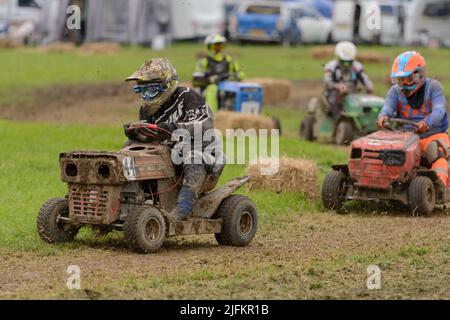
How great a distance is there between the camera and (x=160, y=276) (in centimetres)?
871

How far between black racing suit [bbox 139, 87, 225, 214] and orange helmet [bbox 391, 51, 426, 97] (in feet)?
11.8

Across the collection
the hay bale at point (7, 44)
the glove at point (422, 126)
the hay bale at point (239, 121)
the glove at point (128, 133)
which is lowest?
the hay bale at point (239, 121)

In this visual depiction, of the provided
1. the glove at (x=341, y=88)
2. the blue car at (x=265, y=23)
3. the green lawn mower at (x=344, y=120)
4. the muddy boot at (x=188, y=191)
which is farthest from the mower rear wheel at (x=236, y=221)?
the blue car at (x=265, y=23)

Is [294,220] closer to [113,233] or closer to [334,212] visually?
[334,212]

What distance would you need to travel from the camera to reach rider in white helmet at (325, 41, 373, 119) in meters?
20.0

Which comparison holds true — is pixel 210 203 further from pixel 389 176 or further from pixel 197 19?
pixel 197 19

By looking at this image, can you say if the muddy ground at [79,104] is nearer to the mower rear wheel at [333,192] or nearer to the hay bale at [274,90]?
the hay bale at [274,90]

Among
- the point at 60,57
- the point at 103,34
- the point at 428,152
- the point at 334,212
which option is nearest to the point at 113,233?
the point at 334,212

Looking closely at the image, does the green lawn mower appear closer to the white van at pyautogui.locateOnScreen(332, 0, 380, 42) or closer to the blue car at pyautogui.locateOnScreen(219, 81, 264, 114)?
the blue car at pyautogui.locateOnScreen(219, 81, 264, 114)

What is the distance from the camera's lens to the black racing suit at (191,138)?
10.1 m

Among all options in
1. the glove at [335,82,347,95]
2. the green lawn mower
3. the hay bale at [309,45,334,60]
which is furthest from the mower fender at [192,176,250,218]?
the hay bale at [309,45,334,60]

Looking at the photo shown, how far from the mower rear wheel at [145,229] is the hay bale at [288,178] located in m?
4.23

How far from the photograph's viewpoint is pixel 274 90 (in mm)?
26516

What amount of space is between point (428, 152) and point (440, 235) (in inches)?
78.8
